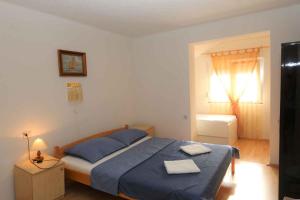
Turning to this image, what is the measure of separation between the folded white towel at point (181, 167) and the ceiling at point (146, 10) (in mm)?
2063

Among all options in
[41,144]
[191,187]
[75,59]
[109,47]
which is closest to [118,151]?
[41,144]

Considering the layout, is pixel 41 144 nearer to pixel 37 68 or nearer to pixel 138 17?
pixel 37 68

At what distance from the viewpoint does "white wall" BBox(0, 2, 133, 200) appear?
8.21 ft

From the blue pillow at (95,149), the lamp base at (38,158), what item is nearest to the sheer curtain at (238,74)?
the blue pillow at (95,149)

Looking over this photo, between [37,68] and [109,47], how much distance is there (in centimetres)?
152

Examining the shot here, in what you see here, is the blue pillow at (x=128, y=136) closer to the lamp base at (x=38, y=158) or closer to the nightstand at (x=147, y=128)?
the nightstand at (x=147, y=128)

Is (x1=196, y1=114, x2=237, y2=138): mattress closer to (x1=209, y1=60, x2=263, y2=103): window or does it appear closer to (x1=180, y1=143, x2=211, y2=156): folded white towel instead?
(x1=209, y1=60, x2=263, y2=103): window

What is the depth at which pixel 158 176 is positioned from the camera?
2213mm

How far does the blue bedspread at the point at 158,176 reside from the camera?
6.46 ft

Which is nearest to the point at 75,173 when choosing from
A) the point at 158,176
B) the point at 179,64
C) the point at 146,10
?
the point at 158,176

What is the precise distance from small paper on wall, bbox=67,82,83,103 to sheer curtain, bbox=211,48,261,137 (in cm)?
352

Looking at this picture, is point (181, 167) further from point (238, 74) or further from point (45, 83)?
point (238, 74)

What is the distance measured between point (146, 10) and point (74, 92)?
1.69m

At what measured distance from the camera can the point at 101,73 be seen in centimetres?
380
